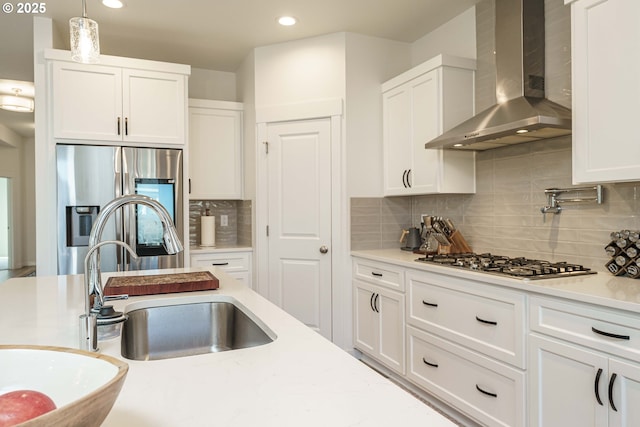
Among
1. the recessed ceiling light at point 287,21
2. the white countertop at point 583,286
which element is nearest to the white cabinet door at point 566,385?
the white countertop at point 583,286

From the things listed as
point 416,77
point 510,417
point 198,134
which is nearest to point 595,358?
point 510,417

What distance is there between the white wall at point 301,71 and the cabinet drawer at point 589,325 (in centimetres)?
230

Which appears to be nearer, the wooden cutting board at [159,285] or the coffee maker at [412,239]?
the wooden cutting board at [159,285]

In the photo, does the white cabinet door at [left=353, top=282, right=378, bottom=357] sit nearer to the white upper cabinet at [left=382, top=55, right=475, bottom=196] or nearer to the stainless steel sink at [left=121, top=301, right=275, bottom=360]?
the white upper cabinet at [left=382, top=55, right=475, bottom=196]

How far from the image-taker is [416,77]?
318 cm

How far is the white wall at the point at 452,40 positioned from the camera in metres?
3.15

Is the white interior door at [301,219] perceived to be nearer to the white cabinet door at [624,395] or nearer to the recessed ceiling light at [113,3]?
the recessed ceiling light at [113,3]

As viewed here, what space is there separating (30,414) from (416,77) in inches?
124

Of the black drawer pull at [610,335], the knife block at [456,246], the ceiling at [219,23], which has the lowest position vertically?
the black drawer pull at [610,335]

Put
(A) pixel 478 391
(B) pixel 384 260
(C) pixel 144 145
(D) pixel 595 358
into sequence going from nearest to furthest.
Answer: (D) pixel 595 358 → (A) pixel 478 391 → (B) pixel 384 260 → (C) pixel 144 145

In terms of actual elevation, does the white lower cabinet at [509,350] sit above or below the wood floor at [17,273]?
above

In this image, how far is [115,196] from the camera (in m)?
3.27

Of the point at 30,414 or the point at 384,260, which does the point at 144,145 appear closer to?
the point at 384,260

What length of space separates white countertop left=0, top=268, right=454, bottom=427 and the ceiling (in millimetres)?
2577
